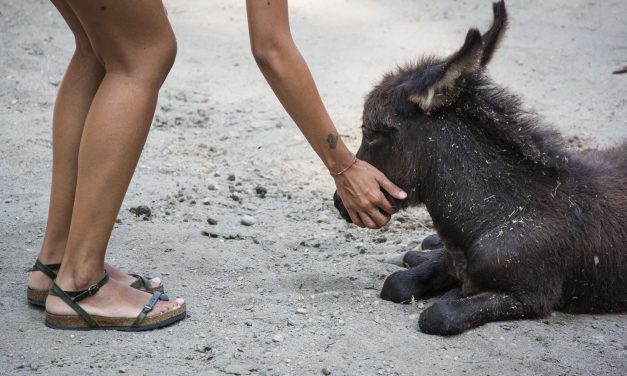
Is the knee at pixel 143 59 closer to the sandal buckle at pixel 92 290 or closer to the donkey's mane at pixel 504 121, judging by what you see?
the sandal buckle at pixel 92 290

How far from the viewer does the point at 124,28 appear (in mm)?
3490

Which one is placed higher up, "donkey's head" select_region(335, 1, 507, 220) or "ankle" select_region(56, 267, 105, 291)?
"donkey's head" select_region(335, 1, 507, 220)

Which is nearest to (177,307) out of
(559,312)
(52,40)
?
(559,312)

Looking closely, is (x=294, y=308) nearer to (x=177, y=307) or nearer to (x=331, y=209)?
(x=177, y=307)

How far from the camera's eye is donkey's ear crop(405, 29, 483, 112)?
387cm

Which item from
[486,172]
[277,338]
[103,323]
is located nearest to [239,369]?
[277,338]

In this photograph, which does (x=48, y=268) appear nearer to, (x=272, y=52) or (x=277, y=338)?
(x=277, y=338)

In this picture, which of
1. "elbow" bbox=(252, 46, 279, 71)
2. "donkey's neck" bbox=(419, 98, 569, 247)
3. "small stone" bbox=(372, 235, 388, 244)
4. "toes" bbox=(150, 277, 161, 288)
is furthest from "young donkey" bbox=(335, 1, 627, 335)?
"toes" bbox=(150, 277, 161, 288)

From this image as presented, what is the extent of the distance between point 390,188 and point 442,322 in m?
0.75

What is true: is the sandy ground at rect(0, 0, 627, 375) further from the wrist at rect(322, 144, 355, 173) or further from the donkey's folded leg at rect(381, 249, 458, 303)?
the wrist at rect(322, 144, 355, 173)

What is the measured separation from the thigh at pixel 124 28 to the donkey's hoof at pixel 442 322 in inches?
71.6

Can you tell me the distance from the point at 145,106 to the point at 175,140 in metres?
3.33

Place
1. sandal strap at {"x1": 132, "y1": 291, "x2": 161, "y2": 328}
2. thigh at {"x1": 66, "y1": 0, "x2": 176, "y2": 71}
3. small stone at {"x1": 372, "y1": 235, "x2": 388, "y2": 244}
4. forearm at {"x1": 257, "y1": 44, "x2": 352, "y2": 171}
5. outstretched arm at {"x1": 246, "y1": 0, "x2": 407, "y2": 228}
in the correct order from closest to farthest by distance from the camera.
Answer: thigh at {"x1": 66, "y1": 0, "x2": 176, "y2": 71}
outstretched arm at {"x1": 246, "y1": 0, "x2": 407, "y2": 228}
forearm at {"x1": 257, "y1": 44, "x2": 352, "y2": 171}
sandal strap at {"x1": 132, "y1": 291, "x2": 161, "y2": 328}
small stone at {"x1": 372, "y1": 235, "x2": 388, "y2": 244}

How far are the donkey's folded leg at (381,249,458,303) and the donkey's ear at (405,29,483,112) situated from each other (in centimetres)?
94
